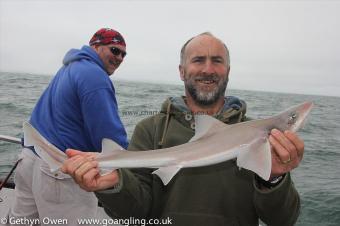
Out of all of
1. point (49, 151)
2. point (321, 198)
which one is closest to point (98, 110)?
point (49, 151)

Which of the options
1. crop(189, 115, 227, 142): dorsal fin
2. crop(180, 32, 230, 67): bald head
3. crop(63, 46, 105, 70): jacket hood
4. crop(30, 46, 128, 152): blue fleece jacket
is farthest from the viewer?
crop(63, 46, 105, 70): jacket hood

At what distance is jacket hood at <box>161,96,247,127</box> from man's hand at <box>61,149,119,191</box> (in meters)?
0.93

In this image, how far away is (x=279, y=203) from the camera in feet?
9.25

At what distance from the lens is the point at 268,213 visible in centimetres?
291

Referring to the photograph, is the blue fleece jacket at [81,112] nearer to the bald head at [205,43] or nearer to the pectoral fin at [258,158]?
the bald head at [205,43]

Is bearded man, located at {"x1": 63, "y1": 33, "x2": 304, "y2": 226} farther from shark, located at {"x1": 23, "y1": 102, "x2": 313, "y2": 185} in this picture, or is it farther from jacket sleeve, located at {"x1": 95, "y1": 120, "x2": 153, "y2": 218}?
shark, located at {"x1": 23, "y1": 102, "x2": 313, "y2": 185}

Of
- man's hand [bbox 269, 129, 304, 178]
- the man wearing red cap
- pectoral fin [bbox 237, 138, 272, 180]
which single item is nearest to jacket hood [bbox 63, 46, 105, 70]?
the man wearing red cap

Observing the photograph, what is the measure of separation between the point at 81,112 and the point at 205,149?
2060mm

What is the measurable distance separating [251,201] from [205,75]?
4.13 feet

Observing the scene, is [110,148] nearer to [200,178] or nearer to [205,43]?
[200,178]

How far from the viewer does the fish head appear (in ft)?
9.30

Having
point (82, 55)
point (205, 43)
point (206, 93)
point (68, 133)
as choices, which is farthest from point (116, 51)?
point (206, 93)

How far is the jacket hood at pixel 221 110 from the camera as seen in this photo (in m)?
3.32

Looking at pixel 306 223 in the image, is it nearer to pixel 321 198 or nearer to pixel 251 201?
pixel 321 198
